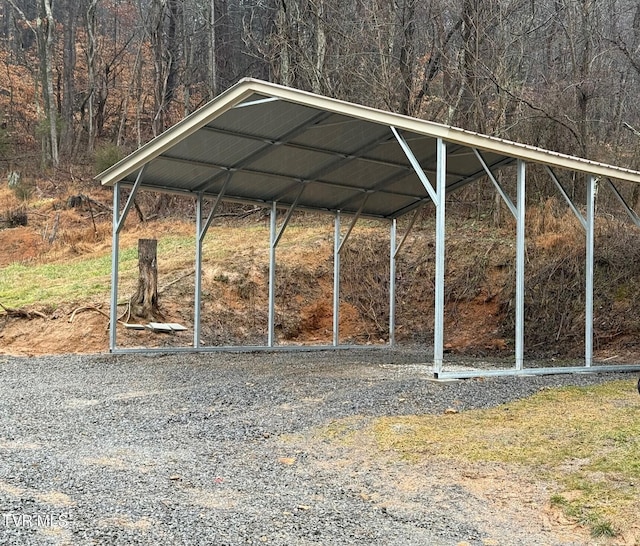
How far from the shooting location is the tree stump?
1399 cm

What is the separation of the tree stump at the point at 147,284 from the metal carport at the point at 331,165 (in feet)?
3.47

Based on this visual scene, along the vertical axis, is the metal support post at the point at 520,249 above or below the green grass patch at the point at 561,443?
above

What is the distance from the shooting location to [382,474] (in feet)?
17.8

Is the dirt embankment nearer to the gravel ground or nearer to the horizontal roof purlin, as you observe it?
the horizontal roof purlin

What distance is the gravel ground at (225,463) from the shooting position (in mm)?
4180

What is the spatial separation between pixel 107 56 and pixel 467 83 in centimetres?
2312

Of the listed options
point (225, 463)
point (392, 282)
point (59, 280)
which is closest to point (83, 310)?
point (59, 280)

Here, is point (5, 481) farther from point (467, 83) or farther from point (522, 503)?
point (467, 83)

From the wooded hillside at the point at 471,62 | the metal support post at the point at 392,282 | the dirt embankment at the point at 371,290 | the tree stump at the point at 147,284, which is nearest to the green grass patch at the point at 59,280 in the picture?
the dirt embankment at the point at 371,290

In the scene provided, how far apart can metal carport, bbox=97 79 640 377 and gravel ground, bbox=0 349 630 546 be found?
1685 mm

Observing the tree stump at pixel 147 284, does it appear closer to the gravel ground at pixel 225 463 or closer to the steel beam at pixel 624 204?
the gravel ground at pixel 225 463

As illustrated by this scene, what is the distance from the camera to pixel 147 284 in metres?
14.4

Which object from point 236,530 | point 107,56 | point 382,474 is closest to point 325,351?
point 382,474

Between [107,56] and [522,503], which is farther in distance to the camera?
[107,56]
